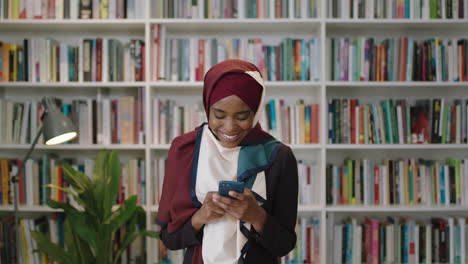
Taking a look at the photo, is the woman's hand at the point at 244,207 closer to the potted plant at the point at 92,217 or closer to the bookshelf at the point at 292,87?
the potted plant at the point at 92,217

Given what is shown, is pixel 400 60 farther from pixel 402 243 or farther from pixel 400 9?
pixel 402 243

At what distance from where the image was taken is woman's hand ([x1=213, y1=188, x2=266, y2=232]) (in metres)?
0.96

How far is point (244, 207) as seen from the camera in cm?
97

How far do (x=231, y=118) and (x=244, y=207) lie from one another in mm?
203

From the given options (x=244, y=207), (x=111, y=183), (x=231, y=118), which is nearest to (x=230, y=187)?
(x=244, y=207)

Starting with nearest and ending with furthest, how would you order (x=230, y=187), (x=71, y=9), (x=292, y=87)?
(x=230, y=187)
(x=71, y=9)
(x=292, y=87)

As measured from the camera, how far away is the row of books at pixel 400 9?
8.14 ft

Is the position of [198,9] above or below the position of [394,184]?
above

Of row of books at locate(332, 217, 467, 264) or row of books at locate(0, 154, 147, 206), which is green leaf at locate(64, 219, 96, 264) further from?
row of books at locate(332, 217, 467, 264)

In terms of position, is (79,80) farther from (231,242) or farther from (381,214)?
(381,214)

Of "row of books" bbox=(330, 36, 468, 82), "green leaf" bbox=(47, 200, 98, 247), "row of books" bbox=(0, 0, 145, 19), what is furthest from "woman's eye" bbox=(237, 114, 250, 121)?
"row of books" bbox=(0, 0, 145, 19)

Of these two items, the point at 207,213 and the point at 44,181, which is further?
the point at 44,181

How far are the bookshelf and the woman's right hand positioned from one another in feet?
4.83

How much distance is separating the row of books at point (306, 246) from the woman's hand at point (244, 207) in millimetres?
1630
